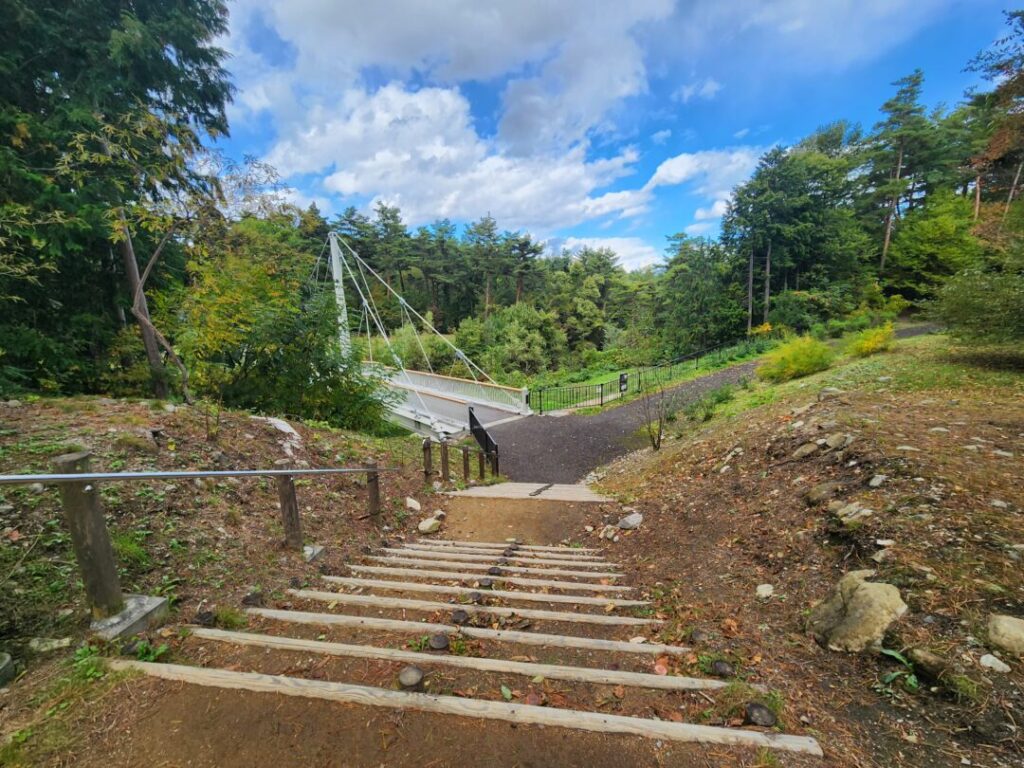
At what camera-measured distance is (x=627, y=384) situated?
15742 millimetres

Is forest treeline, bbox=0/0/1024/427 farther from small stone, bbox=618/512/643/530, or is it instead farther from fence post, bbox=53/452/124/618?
small stone, bbox=618/512/643/530

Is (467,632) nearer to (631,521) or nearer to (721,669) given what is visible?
(721,669)

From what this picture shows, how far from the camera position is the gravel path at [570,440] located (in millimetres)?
8992

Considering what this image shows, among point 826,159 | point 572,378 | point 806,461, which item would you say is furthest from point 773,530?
point 826,159

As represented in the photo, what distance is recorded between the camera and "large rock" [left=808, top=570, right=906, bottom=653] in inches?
67.9

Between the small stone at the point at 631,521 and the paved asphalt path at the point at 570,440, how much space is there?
164 inches

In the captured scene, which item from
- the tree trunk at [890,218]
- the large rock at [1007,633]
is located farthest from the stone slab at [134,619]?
the tree trunk at [890,218]

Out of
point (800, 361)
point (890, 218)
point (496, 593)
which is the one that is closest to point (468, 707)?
point (496, 593)

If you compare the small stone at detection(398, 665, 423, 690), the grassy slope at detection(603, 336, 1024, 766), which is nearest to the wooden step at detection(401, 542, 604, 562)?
the grassy slope at detection(603, 336, 1024, 766)

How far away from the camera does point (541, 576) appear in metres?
2.87

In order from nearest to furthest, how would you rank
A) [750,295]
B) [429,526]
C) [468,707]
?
[468,707] → [429,526] → [750,295]

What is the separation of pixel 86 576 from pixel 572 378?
69.1 feet

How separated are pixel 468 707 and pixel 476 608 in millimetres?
915

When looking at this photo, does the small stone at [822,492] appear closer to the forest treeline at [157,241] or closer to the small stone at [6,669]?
the small stone at [6,669]
